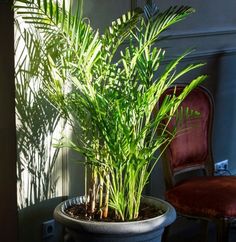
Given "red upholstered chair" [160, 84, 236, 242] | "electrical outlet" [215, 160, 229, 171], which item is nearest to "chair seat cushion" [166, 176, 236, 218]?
"red upholstered chair" [160, 84, 236, 242]

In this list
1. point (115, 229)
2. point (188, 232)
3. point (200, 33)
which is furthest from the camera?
point (188, 232)

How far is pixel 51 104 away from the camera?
2416 mm

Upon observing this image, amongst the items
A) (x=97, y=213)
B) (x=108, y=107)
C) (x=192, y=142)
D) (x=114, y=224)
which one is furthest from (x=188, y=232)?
(x=108, y=107)

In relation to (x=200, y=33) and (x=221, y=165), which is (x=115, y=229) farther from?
(x=221, y=165)

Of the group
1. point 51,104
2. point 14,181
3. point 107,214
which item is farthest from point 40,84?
point 107,214

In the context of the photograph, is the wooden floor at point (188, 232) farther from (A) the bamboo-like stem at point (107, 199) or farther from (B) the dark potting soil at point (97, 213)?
(A) the bamboo-like stem at point (107, 199)

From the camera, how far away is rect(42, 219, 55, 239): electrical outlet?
2525 millimetres

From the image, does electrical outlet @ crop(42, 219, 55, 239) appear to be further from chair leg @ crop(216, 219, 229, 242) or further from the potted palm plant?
chair leg @ crop(216, 219, 229, 242)

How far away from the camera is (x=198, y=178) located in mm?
2777

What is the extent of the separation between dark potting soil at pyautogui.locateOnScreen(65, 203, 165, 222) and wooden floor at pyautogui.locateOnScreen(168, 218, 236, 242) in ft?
2.72

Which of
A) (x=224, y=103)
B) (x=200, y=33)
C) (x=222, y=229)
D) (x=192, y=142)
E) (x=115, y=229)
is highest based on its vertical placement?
(x=200, y=33)

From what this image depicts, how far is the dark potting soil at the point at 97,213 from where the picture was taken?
2.20 m

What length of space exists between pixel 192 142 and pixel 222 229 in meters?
0.43

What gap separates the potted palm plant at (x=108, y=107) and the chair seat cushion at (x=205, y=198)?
0.92 feet
